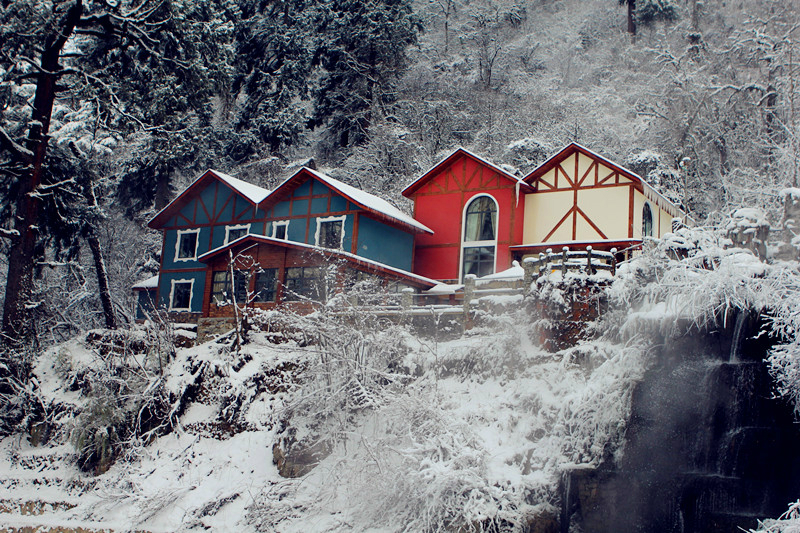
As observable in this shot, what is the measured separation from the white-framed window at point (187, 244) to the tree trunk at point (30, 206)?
25.7 feet

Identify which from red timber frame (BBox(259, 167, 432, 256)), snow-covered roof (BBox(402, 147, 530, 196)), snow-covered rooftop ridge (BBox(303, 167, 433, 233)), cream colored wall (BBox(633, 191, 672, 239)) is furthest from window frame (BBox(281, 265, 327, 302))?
cream colored wall (BBox(633, 191, 672, 239))

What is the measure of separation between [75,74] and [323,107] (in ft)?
60.6

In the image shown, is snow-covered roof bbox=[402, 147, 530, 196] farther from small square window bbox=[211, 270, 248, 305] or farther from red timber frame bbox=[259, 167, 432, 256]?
small square window bbox=[211, 270, 248, 305]

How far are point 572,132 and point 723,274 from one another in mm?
26653

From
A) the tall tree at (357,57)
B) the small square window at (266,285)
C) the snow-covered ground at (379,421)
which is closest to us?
the snow-covered ground at (379,421)

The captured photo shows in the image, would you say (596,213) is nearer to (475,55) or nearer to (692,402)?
(692,402)

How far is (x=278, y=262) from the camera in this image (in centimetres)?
2306

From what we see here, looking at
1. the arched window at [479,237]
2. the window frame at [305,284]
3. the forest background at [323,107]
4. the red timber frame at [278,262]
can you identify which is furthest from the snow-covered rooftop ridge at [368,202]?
the forest background at [323,107]

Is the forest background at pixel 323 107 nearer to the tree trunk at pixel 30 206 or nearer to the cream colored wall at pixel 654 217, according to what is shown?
the tree trunk at pixel 30 206

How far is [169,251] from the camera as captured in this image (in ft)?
99.6

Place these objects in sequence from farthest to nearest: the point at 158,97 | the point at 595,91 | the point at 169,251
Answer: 1. the point at 595,91
2. the point at 169,251
3. the point at 158,97

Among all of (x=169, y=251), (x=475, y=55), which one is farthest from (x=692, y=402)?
(x=475, y=55)

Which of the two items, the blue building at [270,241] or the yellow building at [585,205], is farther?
the yellow building at [585,205]

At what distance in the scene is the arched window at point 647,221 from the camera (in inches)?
1032
